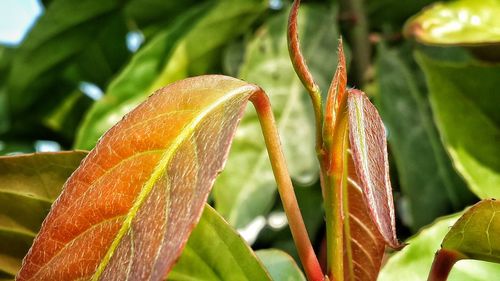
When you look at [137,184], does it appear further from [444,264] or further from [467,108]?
[467,108]

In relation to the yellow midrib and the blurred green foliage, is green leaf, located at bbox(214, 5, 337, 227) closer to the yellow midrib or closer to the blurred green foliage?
the blurred green foliage

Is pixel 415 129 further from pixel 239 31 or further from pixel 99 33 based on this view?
pixel 99 33

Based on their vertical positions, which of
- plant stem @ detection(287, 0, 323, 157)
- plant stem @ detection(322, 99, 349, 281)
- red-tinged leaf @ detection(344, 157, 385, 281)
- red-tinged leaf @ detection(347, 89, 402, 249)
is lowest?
red-tinged leaf @ detection(344, 157, 385, 281)

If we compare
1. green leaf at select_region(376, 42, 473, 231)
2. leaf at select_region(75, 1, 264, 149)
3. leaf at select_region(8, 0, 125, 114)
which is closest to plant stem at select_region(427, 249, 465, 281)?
green leaf at select_region(376, 42, 473, 231)

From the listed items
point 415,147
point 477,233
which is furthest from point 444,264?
point 415,147

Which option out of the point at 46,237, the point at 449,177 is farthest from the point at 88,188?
the point at 449,177

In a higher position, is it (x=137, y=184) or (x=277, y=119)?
(x=137, y=184)
